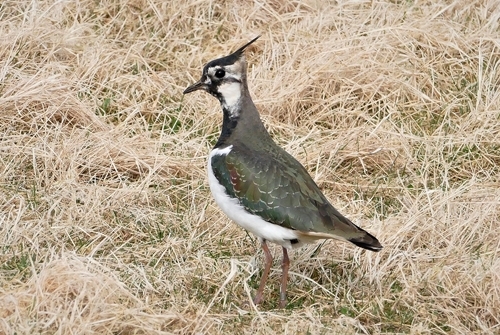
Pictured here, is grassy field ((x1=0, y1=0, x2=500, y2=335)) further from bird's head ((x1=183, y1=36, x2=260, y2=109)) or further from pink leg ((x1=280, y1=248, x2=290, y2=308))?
bird's head ((x1=183, y1=36, x2=260, y2=109))

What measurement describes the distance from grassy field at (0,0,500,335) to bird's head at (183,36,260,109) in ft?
3.11

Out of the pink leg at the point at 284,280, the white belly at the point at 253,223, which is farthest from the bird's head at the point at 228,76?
the pink leg at the point at 284,280

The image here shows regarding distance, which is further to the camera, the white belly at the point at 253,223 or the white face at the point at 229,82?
the white face at the point at 229,82

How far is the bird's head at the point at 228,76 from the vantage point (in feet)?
21.0

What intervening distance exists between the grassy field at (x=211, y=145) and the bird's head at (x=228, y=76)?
95 cm

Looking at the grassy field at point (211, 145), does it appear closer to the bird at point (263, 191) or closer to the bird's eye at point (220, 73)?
the bird at point (263, 191)

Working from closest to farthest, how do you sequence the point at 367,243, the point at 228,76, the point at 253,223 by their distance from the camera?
the point at 367,243, the point at 253,223, the point at 228,76

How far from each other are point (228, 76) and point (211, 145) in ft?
4.92

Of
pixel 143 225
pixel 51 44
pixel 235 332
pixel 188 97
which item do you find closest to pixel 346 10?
pixel 188 97

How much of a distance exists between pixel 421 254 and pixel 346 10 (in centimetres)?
320

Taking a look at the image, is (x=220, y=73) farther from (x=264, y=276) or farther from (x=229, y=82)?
(x=264, y=276)

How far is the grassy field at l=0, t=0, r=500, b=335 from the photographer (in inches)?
229

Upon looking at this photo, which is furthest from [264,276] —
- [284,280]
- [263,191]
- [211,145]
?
[211,145]

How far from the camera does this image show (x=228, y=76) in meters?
6.44
